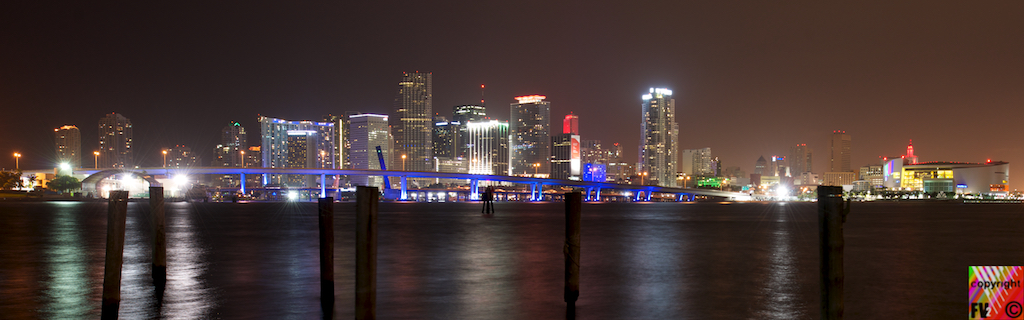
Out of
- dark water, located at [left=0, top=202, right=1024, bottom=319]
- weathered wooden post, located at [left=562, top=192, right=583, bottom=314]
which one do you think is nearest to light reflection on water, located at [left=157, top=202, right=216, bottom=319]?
dark water, located at [left=0, top=202, right=1024, bottom=319]

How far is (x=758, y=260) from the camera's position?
19594 millimetres

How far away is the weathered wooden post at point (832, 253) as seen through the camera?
9.66 meters

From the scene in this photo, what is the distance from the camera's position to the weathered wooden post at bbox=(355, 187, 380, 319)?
9227mm

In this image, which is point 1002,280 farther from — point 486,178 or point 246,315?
point 486,178

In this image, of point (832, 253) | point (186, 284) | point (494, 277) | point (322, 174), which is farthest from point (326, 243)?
point (322, 174)

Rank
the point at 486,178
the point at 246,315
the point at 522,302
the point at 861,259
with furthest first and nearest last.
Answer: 1. the point at 486,178
2. the point at 861,259
3. the point at 522,302
4. the point at 246,315

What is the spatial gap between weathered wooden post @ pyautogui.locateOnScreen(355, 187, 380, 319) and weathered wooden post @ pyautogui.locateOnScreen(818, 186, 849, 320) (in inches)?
247

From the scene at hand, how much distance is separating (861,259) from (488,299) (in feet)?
43.9

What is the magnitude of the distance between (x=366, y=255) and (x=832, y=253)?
6.51 meters

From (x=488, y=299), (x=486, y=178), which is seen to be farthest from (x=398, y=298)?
(x=486, y=178)

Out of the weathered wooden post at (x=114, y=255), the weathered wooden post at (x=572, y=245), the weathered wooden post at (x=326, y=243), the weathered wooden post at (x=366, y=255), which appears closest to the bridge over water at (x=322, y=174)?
the weathered wooden post at (x=114, y=255)

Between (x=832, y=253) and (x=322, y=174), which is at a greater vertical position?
(x=322, y=174)

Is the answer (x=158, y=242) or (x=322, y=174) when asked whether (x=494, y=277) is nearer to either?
(x=158, y=242)

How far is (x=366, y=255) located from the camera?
9273 mm
